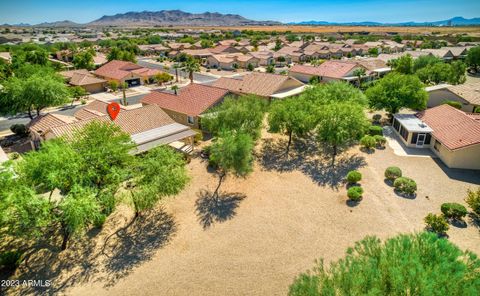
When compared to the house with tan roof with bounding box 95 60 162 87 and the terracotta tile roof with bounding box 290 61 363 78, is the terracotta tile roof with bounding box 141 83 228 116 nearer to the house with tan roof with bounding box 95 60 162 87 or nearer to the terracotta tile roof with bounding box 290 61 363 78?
the house with tan roof with bounding box 95 60 162 87

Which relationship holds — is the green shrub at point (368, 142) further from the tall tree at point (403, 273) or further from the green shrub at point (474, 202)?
the tall tree at point (403, 273)

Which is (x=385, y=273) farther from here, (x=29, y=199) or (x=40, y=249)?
(x=40, y=249)

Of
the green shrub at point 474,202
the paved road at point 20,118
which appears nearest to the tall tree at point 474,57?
the green shrub at point 474,202

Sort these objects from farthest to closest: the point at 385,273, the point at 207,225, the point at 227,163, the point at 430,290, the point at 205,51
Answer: the point at 205,51 → the point at 227,163 → the point at 207,225 → the point at 385,273 → the point at 430,290

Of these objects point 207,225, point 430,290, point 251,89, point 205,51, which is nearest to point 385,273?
point 430,290

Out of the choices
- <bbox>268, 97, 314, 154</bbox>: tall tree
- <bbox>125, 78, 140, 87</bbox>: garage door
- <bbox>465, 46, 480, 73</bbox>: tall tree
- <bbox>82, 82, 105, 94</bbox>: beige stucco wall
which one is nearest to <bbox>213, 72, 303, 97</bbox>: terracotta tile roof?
<bbox>268, 97, 314, 154</bbox>: tall tree

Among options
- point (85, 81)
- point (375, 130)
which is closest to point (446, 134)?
point (375, 130)
